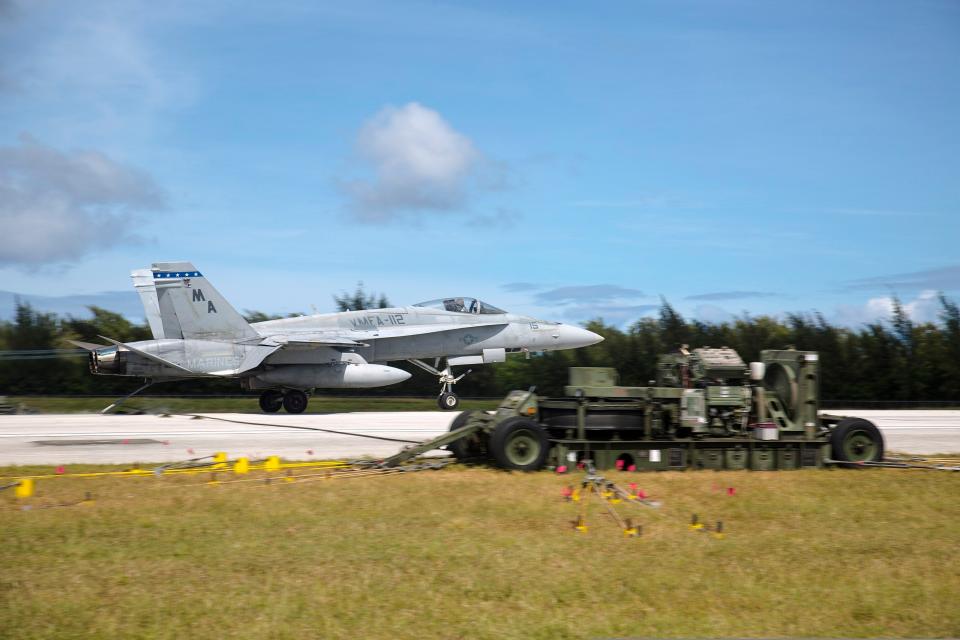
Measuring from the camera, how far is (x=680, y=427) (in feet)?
39.4

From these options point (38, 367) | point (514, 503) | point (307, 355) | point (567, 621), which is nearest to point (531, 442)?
point (514, 503)

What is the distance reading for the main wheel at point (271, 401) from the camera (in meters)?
24.1

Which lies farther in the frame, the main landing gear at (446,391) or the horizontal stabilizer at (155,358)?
the main landing gear at (446,391)

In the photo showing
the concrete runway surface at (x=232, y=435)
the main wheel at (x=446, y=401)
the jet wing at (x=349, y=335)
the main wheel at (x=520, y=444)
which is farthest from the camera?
the main wheel at (x=446, y=401)

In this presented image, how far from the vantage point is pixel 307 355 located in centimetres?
2362

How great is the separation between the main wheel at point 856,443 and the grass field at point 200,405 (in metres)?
14.0

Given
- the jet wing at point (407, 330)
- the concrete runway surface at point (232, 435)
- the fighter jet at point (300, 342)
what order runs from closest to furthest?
the concrete runway surface at point (232, 435) < the fighter jet at point (300, 342) < the jet wing at point (407, 330)

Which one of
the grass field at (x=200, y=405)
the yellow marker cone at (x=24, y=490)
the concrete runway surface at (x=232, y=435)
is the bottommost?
the yellow marker cone at (x=24, y=490)

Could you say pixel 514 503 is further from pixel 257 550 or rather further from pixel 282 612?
pixel 282 612

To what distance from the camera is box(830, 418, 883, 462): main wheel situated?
12.2 m

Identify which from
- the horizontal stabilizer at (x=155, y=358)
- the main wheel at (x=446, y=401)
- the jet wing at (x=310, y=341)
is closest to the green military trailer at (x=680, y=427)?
the jet wing at (x=310, y=341)

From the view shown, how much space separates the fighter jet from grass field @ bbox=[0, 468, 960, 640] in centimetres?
1196

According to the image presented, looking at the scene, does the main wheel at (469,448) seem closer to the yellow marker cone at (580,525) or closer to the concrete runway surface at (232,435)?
the concrete runway surface at (232,435)

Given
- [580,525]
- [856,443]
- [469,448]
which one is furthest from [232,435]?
[856,443]
